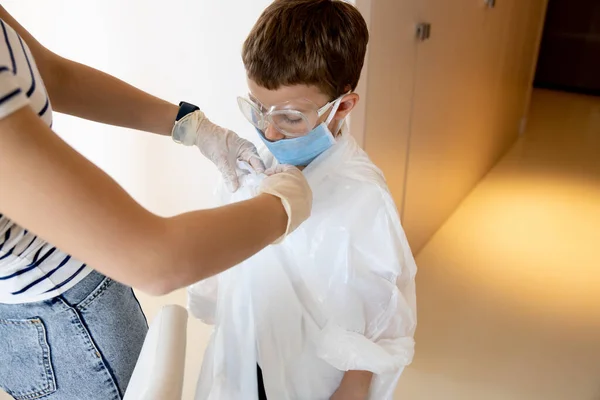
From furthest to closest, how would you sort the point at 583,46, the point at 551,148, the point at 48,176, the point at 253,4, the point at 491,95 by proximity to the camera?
1. the point at 583,46
2. the point at 551,148
3. the point at 491,95
4. the point at 253,4
5. the point at 48,176

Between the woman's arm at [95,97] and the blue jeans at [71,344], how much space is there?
31 centimetres

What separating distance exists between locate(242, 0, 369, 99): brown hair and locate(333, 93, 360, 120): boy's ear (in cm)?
3

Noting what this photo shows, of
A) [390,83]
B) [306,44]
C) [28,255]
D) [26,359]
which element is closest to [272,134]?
Answer: [306,44]

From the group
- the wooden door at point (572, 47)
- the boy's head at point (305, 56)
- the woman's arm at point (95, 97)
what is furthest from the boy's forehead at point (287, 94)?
the wooden door at point (572, 47)

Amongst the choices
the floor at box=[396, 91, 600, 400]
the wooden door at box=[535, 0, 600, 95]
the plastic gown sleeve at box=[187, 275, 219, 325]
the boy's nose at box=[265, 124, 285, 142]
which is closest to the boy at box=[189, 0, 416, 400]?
the boy's nose at box=[265, 124, 285, 142]

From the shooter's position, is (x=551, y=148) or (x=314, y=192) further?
(x=551, y=148)

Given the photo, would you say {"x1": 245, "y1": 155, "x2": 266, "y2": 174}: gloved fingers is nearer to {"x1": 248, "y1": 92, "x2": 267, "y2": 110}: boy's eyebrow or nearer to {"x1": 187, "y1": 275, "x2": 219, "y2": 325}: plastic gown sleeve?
{"x1": 248, "y1": 92, "x2": 267, "y2": 110}: boy's eyebrow

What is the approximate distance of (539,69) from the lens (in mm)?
4953

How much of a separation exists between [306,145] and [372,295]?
283 millimetres

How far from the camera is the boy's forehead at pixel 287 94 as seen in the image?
3.02ft

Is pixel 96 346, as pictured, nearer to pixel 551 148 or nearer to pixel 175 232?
pixel 175 232

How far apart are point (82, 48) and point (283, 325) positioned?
114cm

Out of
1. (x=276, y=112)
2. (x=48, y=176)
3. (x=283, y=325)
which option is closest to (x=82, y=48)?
(x=276, y=112)

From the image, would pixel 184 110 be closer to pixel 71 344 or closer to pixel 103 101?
Result: pixel 103 101
